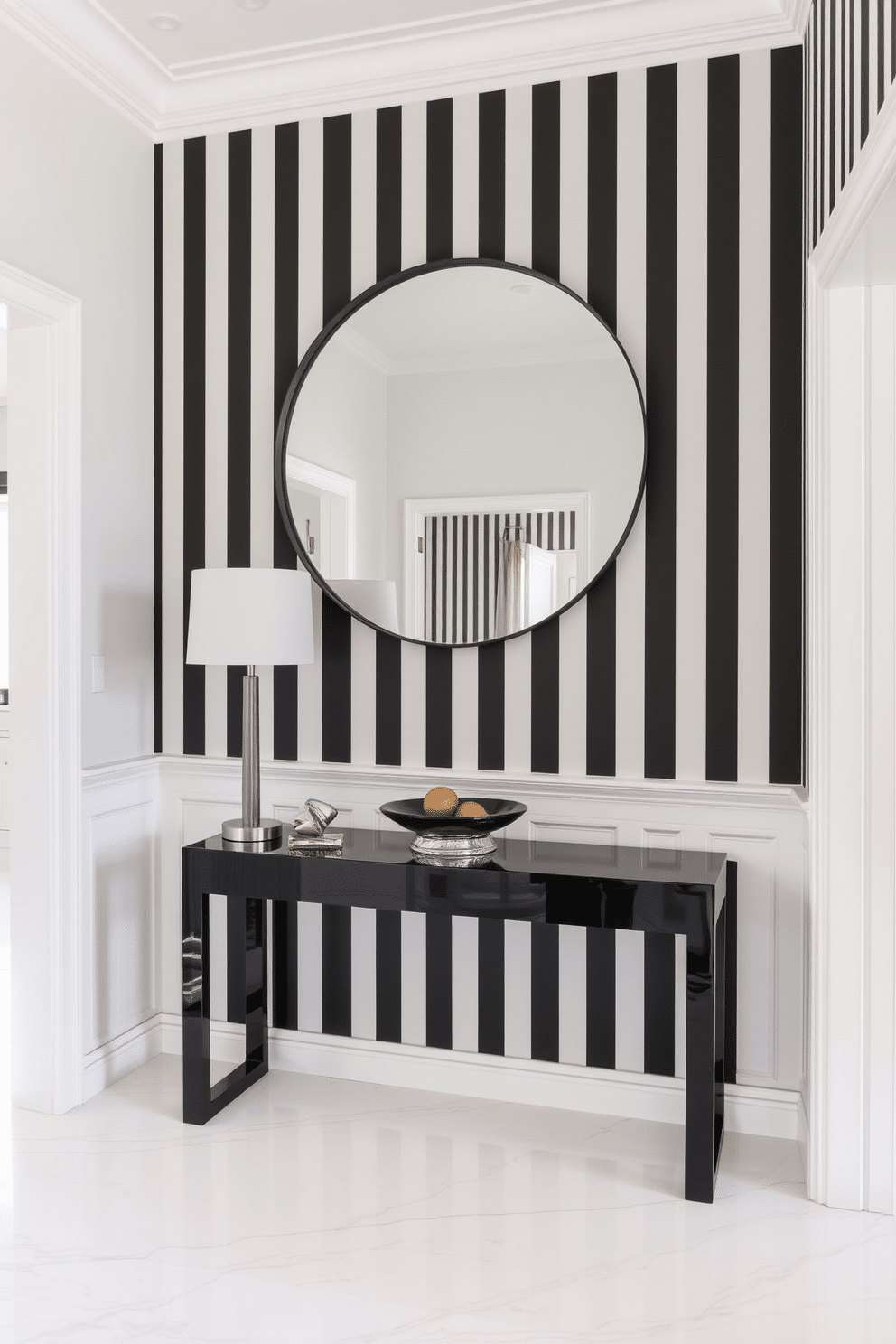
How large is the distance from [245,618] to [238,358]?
930mm

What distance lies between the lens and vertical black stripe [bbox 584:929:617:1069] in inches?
110

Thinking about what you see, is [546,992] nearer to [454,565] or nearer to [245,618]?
[454,565]

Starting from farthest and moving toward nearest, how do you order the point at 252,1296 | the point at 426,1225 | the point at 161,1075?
1. the point at 161,1075
2. the point at 426,1225
3. the point at 252,1296

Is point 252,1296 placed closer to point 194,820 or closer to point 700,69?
A: point 194,820

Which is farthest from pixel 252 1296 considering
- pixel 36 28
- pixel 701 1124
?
pixel 36 28

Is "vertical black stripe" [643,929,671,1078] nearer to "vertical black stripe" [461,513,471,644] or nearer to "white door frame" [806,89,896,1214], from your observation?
"white door frame" [806,89,896,1214]

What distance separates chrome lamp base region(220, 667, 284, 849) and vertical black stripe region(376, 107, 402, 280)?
4.02 ft

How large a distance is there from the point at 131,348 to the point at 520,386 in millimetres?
1176

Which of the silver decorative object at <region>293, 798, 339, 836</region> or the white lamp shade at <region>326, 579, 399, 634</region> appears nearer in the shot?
the silver decorative object at <region>293, 798, 339, 836</region>

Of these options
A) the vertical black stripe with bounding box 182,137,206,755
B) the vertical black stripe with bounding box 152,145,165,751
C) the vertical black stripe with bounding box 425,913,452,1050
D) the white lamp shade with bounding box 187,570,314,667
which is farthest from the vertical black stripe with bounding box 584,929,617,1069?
the vertical black stripe with bounding box 152,145,165,751

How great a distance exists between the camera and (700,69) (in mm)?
2668

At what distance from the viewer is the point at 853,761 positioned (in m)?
2.32

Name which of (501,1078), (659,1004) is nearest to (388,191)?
(659,1004)

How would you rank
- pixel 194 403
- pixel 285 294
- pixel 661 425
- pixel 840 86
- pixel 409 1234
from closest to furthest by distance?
pixel 840 86, pixel 409 1234, pixel 661 425, pixel 285 294, pixel 194 403
